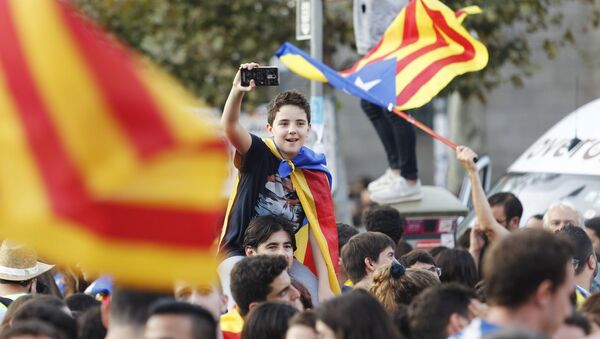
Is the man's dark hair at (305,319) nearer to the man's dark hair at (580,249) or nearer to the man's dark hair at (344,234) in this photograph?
the man's dark hair at (580,249)

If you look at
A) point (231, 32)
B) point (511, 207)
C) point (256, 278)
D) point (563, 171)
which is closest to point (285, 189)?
point (256, 278)

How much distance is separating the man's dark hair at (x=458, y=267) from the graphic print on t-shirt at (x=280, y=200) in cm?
133

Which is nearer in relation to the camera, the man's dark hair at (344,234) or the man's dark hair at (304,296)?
the man's dark hair at (304,296)

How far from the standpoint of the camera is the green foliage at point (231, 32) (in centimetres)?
1570

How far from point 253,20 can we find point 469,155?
8.51 meters

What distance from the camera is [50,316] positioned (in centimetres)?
554

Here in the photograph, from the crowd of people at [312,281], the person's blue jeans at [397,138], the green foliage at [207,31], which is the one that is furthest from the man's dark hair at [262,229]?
A: the green foliage at [207,31]

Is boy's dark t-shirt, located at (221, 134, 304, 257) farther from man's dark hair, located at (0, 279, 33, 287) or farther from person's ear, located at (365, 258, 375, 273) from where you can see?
man's dark hair, located at (0, 279, 33, 287)

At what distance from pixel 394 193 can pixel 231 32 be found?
249 inches

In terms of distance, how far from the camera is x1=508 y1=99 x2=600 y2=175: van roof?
9875 mm

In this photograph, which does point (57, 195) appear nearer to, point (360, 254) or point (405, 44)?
point (360, 254)

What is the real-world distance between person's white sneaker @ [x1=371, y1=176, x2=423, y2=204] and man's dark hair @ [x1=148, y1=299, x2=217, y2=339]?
19.7ft

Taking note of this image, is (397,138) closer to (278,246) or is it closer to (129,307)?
(278,246)

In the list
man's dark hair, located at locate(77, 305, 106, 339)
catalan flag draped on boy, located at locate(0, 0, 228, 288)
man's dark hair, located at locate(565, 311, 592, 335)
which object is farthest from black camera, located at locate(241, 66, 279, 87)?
catalan flag draped on boy, located at locate(0, 0, 228, 288)
